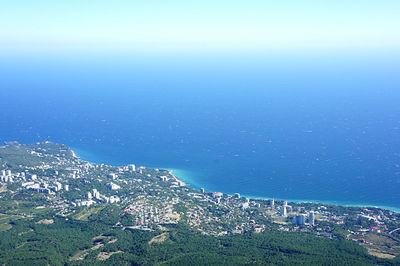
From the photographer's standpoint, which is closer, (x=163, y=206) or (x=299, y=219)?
(x=299, y=219)

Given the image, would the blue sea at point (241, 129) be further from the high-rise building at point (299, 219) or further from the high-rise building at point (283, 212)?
the high-rise building at point (299, 219)

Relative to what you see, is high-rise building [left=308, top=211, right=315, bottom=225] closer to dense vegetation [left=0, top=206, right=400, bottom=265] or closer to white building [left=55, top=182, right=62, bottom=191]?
dense vegetation [left=0, top=206, right=400, bottom=265]

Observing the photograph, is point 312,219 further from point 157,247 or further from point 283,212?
point 157,247

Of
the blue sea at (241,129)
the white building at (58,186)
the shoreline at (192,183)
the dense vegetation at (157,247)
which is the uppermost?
the blue sea at (241,129)

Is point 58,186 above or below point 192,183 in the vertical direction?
below

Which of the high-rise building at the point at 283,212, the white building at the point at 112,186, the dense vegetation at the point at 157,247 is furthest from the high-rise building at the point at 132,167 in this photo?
the high-rise building at the point at 283,212

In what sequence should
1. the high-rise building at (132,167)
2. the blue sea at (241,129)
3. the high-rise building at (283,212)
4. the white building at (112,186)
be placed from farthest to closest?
the high-rise building at (132,167), the blue sea at (241,129), the white building at (112,186), the high-rise building at (283,212)

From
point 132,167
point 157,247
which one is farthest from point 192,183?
point 157,247
